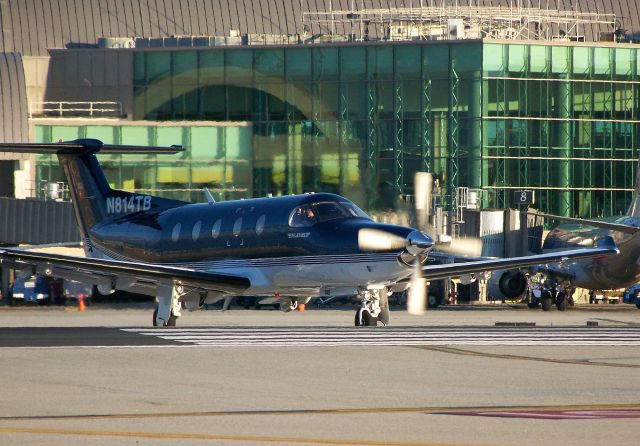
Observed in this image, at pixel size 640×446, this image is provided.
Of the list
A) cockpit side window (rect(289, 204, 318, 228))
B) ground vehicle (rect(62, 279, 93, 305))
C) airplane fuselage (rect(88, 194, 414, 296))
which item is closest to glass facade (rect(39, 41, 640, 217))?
ground vehicle (rect(62, 279, 93, 305))

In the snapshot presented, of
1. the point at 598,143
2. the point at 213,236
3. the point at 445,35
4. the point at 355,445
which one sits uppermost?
the point at 445,35

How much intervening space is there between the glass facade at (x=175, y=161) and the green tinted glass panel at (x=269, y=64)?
3648 mm

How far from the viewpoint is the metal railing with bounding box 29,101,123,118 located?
8731cm

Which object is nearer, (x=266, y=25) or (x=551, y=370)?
(x=551, y=370)

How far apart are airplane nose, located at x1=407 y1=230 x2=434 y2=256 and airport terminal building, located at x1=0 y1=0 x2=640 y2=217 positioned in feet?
150

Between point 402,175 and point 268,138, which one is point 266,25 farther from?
point 402,175

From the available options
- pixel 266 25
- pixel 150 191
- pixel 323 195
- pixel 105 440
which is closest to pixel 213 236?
pixel 323 195

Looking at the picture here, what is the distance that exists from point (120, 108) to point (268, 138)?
10391 mm

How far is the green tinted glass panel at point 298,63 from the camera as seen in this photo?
3383 inches

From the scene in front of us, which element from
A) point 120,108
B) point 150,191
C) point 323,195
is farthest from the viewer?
point 120,108

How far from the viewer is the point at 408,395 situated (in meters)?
17.7

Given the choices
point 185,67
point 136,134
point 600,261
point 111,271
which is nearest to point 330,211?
point 111,271

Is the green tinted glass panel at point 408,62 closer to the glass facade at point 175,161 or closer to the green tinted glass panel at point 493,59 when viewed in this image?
the green tinted glass panel at point 493,59

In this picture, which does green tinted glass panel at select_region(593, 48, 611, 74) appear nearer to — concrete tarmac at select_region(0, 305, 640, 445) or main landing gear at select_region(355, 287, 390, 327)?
main landing gear at select_region(355, 287, 390, 327)
